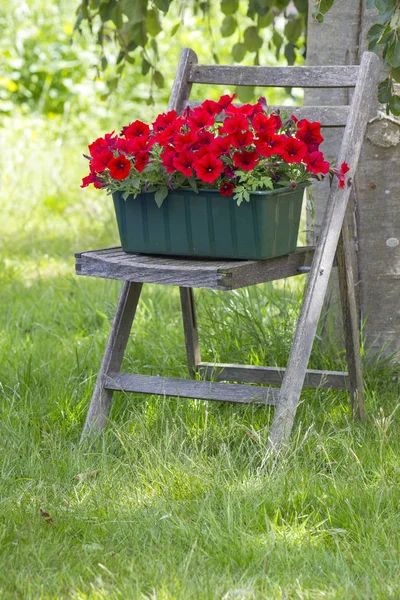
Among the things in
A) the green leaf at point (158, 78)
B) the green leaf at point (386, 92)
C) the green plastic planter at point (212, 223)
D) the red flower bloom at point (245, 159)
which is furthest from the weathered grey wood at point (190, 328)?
the green leaf at point (158, 78)

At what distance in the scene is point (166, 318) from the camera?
4.35m

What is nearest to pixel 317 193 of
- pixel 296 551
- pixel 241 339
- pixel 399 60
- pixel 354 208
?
pixel 354 208

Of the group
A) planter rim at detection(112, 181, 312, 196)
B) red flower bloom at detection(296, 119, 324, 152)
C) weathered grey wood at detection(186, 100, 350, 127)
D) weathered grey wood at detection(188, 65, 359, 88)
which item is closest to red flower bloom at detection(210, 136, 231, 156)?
planter rim at detection(112, 181, 312, 196)

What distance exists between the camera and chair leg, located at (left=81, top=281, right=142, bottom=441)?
290 cm

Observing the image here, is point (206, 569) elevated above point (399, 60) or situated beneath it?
situated beneath

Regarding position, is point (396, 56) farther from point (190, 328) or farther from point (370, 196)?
point (190, 328)

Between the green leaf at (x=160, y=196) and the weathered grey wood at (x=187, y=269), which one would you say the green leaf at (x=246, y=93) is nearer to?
the weathered grey wood at (x=187, y=269)

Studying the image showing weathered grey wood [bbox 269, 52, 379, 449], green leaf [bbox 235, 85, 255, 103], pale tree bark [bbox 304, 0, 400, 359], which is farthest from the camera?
green leaf [bbox 235, 85, 255, 103]

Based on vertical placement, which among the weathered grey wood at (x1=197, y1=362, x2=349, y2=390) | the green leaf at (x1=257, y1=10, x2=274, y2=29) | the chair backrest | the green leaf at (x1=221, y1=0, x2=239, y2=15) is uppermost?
the green leaf at (x1=221, y1=0, x2=239, y2=15)

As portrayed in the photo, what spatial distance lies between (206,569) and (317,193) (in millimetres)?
1733

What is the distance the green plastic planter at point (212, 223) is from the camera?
98.3 inches

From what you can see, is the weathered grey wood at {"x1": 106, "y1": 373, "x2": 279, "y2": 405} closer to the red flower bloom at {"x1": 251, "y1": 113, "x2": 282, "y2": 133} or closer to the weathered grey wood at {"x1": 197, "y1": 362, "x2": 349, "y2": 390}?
the weathered grey wood at {"x1": 197, "y1": 362, "x2": 349, "y2": 390}

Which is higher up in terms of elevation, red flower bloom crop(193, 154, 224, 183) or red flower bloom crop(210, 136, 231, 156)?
red flower bloom crop(210, 136, 231, 156)

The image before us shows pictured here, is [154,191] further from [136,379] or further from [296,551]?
[296,551]
